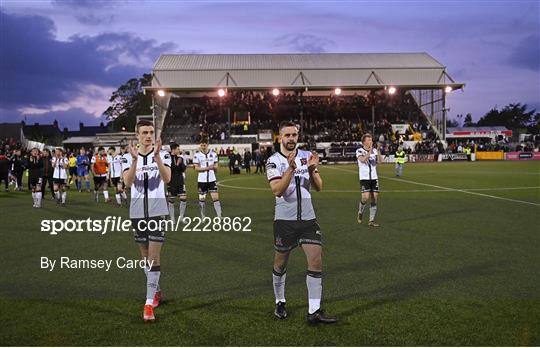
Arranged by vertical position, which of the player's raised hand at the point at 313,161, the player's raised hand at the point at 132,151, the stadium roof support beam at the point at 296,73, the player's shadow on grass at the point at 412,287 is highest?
the stadium roof support beam at the point at 296,73

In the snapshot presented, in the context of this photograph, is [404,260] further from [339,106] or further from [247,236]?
[339,106]

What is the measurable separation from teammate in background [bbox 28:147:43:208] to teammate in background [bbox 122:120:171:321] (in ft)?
45.0

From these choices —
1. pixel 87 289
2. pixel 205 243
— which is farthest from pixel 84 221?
pixel 87 289

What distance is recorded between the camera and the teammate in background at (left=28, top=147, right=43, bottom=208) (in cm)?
1795

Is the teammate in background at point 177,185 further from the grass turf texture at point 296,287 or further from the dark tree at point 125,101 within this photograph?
the dark tree at point 125,101

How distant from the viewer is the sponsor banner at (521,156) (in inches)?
2146

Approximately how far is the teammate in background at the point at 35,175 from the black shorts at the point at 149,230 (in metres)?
13.7

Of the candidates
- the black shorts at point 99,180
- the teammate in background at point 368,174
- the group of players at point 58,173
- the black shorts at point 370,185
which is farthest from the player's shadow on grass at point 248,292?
the black shorts at point 99,180

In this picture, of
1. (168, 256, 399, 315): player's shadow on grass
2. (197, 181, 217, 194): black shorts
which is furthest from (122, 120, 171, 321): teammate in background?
(197, 181, 217, 194): black shorts

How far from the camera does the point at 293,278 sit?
7.74 m

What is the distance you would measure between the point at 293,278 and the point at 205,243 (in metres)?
3.51

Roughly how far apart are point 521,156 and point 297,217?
2251 inches

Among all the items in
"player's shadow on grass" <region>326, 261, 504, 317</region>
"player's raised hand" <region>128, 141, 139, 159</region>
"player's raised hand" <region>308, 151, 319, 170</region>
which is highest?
"player's raised hand" <region>128, 141, 139, 159</region>

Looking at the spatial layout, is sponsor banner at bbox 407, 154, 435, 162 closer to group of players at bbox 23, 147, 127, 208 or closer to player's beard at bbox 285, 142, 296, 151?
group of players at bbox 23, 147, 127, 208
